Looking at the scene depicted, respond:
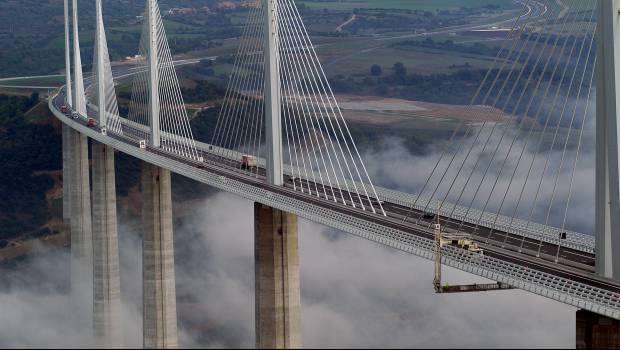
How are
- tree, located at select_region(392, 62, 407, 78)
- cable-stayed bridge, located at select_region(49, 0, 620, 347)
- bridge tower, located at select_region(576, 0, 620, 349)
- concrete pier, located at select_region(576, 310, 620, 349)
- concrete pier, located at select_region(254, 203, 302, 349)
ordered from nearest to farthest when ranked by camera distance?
concrete pier, located at select_region(576, 310, 620, 349), bridge tower, located at select_region(576, 0, 620, 349), cable-stayed bridge, located at select_region(49, 0, 620, 347), concrete pier, located at select_region(254, 203, 302, 349), tree, located at select_region(392, 62, 407, 78)

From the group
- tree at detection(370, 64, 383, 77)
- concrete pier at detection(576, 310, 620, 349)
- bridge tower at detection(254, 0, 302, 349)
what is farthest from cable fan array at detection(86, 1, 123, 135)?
tree at detection(370, 64, 383, 77)

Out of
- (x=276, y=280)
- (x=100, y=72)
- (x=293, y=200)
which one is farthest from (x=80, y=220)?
(x=293, y=200)

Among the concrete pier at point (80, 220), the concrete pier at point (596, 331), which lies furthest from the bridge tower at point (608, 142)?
the concrete pier at point (80, 220)

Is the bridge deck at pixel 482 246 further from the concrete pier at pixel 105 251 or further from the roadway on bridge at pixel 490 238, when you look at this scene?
the concrete pier at pixel 105 251

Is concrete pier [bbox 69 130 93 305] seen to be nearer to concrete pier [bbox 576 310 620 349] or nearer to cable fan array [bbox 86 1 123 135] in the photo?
cable fan array [bbox 86 1 123 135]

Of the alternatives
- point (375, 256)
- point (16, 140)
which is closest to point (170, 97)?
point (375, 256)
